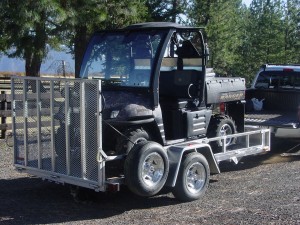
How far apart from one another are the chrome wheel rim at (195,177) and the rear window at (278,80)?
5.56 meters

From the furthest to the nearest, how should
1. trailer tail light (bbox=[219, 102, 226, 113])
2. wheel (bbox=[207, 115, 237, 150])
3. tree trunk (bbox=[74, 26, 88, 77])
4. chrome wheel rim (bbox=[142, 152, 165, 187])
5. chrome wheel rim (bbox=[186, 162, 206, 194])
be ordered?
1. tree trunk (bbox=[74, 26, 88, 77])
2. trailer tail light (bbox=[219, 102, 226, 113])
3. wheel (bbox=[207, 115, 237, 150])
4. chrome wheel rim (bbox=[186, 162, 206, 194])
5. chrome wheel rim (bbox=[142, 152, 165, 187])

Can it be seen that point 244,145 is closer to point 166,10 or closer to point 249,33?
point 166,10

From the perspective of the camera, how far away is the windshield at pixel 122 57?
7.75 m

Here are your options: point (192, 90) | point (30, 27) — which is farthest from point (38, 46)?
point (192, 90)

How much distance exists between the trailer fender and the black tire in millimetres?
442

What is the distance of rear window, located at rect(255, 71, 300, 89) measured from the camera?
41.6ft

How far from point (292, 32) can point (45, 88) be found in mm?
25234

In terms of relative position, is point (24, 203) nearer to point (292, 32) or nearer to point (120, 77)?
point (120, 77)

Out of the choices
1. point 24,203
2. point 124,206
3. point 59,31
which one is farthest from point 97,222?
point 59,31

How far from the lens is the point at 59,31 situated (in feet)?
48.7

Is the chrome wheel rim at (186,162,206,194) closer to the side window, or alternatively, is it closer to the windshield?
the windshield

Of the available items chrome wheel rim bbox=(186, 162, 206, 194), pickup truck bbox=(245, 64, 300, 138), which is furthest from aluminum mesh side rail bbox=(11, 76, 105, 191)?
pickup truck bbox=(245, 64, 300, 138)

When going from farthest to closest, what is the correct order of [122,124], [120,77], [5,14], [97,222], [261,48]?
[261,48]
[5,14]
[120,77]
[122,124]
[97,222]

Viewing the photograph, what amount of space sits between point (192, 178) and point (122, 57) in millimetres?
1998
